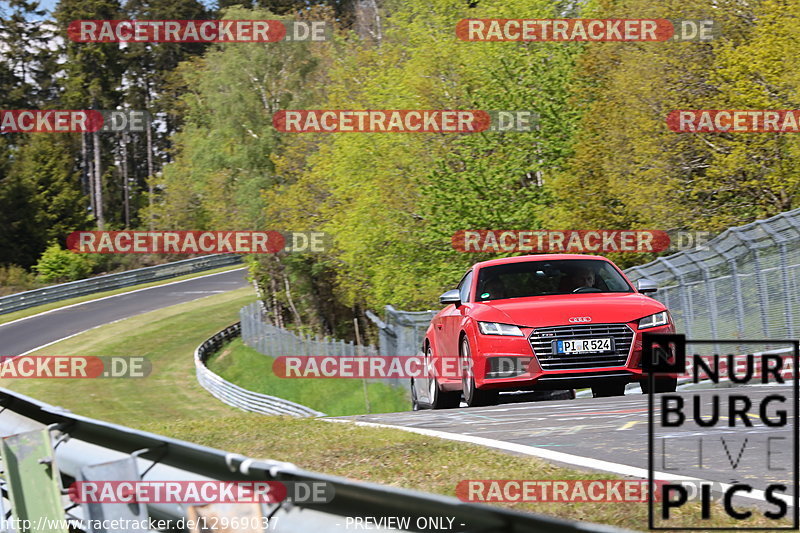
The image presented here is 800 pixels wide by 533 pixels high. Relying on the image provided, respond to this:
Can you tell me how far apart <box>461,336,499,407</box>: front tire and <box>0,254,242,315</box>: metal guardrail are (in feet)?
177

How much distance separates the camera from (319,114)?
58.2 m

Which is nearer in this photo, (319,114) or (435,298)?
(435,298)

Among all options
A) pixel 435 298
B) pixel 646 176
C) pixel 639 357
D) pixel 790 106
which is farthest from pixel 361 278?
pixel 639 357

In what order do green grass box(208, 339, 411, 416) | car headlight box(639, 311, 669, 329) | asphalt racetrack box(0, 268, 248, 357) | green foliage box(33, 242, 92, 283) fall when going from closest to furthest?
1. car headlight box(639, 311, 669, 329)
2. green grass box(208, 339, 411, 416)
3. asphalt racetrack box(0, 268, 248, 357)
4. green foliage box(33, 242, 92, 283)

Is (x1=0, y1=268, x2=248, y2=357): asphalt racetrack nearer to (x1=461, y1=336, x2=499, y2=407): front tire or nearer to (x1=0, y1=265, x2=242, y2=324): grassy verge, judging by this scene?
(x1=0, y1=265, x2=242, y2=324): grassy verge

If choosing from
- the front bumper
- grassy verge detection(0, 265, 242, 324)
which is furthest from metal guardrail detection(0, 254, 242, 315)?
the front bumper

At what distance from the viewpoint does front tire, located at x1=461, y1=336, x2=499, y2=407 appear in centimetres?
1254

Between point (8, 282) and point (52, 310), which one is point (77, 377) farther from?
point (8, 282)

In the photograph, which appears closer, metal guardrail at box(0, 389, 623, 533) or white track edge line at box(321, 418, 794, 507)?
metal guardrail at box(0, 389, 623, 533)

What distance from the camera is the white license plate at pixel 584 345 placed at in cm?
1205

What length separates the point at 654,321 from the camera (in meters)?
12.3

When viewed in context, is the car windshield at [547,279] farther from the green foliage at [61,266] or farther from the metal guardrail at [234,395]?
the green foliage at [61,266]

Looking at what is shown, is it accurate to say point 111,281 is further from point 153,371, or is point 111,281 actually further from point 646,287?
point 646,287

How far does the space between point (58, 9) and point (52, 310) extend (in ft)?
148
